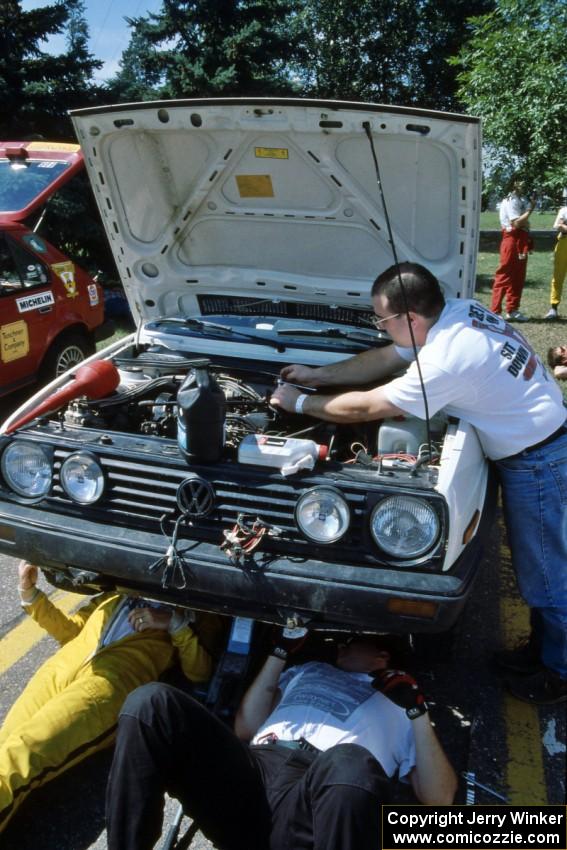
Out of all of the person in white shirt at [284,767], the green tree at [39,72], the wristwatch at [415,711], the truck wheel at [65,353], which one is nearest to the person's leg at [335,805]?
the person in white shirt at [284,767]

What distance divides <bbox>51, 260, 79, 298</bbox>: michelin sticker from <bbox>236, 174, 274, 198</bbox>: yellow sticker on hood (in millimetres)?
3052

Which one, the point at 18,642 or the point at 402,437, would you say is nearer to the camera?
the point at 402,437

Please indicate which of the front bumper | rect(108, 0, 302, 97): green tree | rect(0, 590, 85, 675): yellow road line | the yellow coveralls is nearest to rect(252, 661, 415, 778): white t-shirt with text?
the front bumper

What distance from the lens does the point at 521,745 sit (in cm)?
272

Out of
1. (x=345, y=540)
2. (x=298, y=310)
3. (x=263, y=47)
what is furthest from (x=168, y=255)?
(x=263, y=47)

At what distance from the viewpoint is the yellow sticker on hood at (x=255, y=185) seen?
3.71 meters

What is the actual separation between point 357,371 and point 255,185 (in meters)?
1.29

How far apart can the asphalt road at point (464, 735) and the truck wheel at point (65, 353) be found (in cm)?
296

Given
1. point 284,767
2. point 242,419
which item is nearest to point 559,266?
point 242,419

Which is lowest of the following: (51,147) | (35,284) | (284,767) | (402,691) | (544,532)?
(284,767)

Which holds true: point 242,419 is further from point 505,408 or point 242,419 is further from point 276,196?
point 276,196

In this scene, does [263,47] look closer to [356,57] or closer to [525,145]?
[525,145]

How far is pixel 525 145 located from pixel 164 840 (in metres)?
13.7

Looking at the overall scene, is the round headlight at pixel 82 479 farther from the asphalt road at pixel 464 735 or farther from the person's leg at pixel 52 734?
the asphalt road at pixel 464 735
